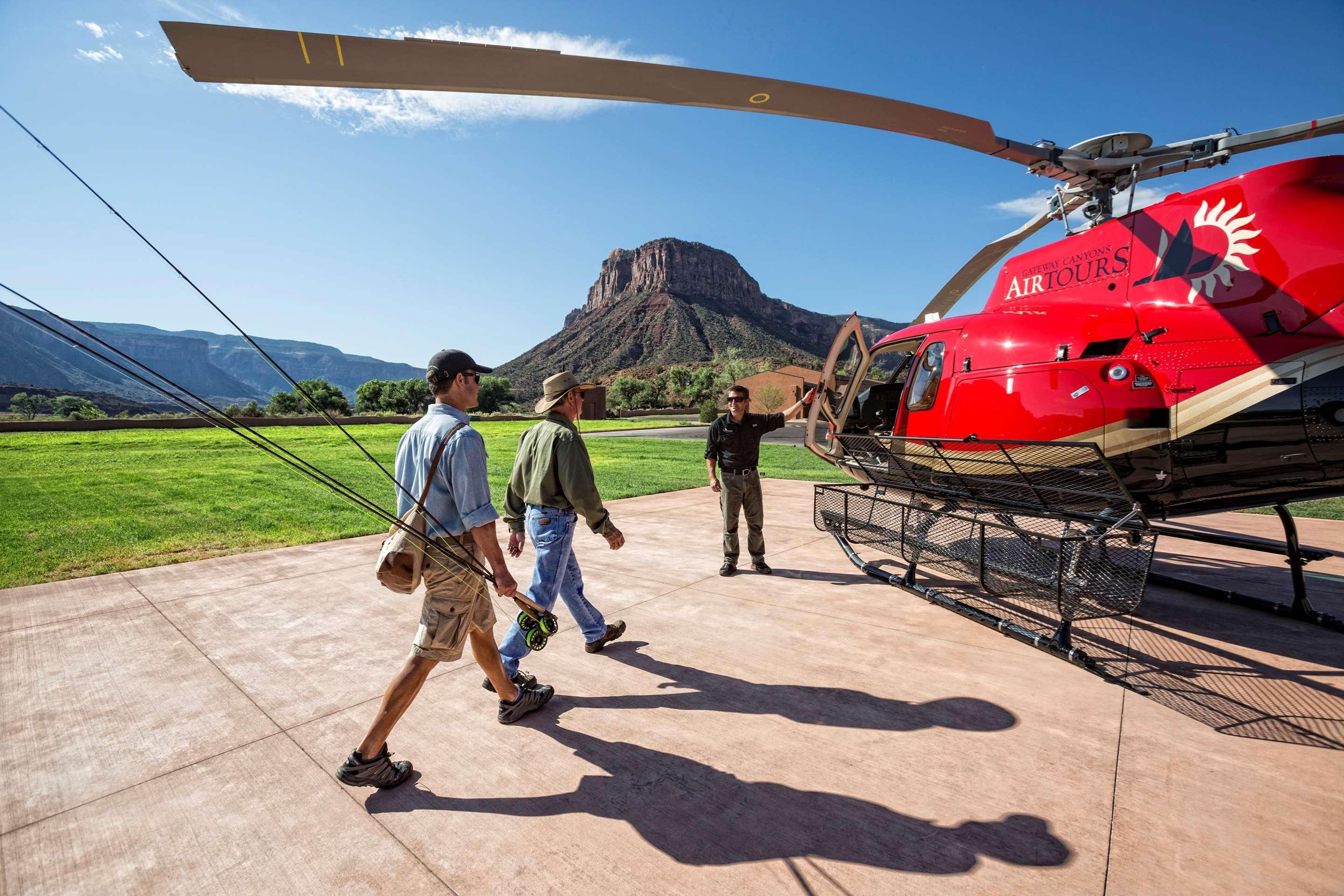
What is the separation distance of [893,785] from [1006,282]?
512 centimetres

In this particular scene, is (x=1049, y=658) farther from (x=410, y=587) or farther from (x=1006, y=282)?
(x=410, y=587)

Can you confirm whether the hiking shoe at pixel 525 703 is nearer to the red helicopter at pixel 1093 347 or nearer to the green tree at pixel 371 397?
the red helicopter at pixel 1093 347

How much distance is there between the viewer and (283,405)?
69250 millimetres

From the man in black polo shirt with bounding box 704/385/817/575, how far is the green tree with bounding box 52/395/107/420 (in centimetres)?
4656

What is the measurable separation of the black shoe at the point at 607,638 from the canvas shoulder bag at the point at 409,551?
1.70 metres

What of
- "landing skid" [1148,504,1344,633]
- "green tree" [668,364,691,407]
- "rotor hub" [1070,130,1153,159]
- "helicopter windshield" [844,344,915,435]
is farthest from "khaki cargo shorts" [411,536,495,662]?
"green tree" [668,364,691,407]

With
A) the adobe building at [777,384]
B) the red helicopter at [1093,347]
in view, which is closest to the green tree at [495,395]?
the adobe building at [777,384]

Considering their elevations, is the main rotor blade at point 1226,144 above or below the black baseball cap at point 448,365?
above

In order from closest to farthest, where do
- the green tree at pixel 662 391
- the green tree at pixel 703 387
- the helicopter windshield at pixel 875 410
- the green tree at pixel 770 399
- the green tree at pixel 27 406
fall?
the helicopter windshield at pixel 875 410 < the green tree at pixel 27 406 < the green tree at pixel 770 399 < the green tree at pixel 703 387 < the green tree at pixel 662 391

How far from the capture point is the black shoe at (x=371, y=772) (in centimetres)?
257

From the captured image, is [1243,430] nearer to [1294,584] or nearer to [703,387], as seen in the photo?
[1294,584]

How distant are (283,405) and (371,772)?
81094 mm

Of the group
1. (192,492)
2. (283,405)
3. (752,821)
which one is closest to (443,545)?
(752,821)

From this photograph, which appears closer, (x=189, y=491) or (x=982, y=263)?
(x=982, y=263)
